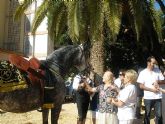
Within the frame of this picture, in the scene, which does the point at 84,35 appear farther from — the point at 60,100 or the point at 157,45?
the point at 60,100

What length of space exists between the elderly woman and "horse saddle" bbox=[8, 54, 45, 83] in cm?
Answer: 165

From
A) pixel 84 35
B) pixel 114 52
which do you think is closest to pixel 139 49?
pixel 114 52

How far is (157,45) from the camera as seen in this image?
1784cm

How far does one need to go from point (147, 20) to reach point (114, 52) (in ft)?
15.1

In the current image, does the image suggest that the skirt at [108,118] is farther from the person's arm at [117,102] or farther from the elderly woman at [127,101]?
the person's arm at [117,102]

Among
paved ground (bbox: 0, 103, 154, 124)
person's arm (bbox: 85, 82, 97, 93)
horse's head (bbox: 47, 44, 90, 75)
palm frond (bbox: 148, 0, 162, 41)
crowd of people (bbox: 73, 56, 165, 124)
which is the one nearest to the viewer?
crowd of people (bbox: 73, 56, 165, 124)

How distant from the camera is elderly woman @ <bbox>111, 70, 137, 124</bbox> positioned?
6809 millimetres

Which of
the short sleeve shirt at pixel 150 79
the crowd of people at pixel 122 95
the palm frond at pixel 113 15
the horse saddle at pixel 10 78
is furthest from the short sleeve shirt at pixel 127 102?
the palm frond at pixel 113 15

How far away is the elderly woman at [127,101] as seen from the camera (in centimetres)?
681

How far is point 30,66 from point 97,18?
619 cm

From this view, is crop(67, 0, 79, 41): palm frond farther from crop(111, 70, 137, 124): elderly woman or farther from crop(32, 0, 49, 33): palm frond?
crop(111, 70, 137, 124): elderly woman

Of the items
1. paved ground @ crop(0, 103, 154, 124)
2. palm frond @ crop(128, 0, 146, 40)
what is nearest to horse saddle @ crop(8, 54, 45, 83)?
paved ground @ crop(0, 103, 154, 124)

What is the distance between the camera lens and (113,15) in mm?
13469

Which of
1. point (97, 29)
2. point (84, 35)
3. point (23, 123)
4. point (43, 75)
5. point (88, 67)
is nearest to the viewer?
point (43, 75)
